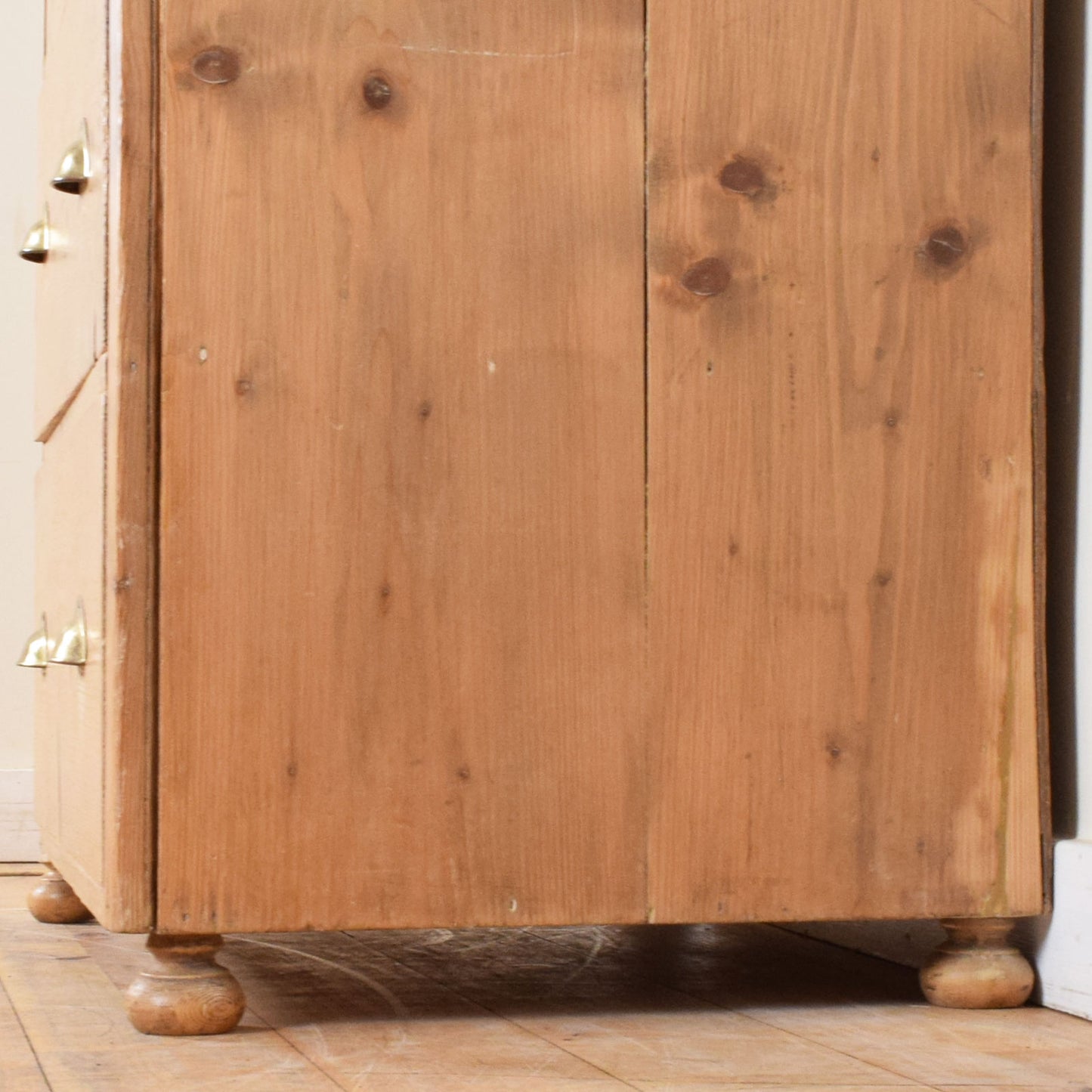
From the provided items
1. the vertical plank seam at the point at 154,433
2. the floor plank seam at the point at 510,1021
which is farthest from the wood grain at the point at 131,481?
the floor plank seam at the point at 510,1021

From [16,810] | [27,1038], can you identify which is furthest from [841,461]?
[16,810]

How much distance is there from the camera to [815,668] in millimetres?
1118

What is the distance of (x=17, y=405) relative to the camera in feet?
7.02

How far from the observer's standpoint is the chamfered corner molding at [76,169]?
3.80ft

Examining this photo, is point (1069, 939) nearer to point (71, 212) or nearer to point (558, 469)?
point (558, 469)

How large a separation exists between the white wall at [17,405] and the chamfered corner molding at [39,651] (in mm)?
707

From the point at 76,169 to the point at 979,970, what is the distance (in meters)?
0.85

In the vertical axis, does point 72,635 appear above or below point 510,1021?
above

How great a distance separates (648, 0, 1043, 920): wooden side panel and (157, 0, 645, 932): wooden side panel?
0.12 feet

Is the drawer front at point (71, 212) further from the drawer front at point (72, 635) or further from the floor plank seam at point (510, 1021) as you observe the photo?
the floor plank seam at point (510, 1021)

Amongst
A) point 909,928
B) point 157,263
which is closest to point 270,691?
point 157,263

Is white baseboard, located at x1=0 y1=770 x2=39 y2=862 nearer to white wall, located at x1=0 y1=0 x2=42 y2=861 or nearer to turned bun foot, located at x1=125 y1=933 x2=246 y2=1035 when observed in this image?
white wall, located at x1=0 y1=0 x2=42 y2=861

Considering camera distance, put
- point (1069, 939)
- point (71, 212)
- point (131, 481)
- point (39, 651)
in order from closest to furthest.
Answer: point (131, 481)
point (1069, 939)
point (71, 212)
point (39, 651)

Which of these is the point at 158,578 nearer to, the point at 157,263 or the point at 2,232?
the point at 157,263
